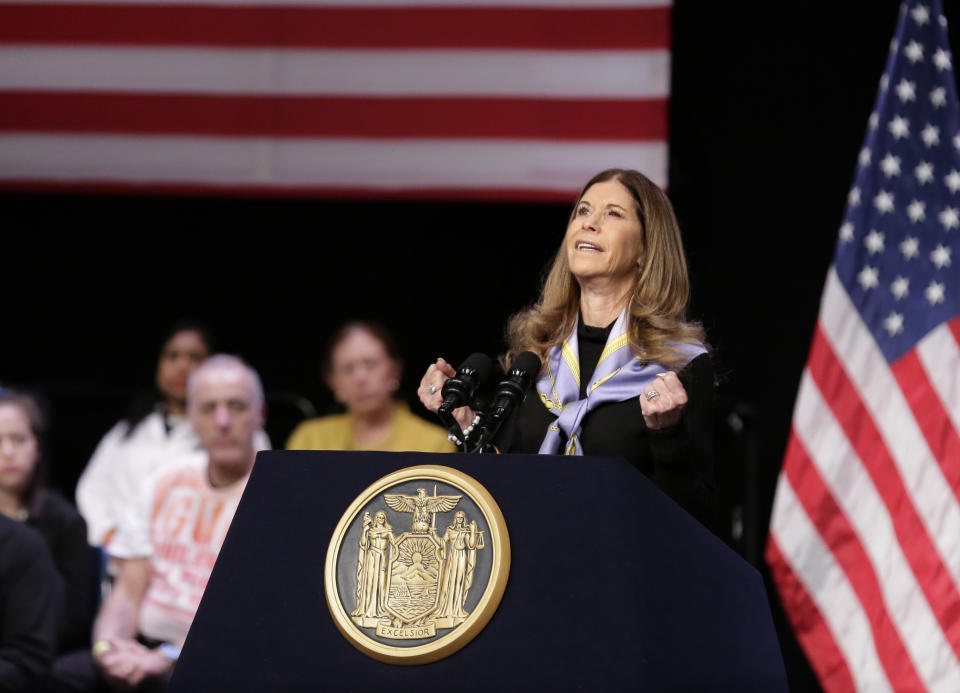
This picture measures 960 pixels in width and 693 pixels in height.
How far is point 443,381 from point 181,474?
207cm

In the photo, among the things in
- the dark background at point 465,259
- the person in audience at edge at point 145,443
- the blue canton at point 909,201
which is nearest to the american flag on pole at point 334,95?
the dark background at point 465,259

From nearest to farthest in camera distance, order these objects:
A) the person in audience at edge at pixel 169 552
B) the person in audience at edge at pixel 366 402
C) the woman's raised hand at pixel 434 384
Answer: the woman's raised hand at pixel 434 384 → the person in audience at edge at pixel 169 552 → the person in audience at edge at pixel 366 402

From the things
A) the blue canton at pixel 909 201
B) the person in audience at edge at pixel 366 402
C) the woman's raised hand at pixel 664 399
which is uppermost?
the blue canton at pixel 909 201

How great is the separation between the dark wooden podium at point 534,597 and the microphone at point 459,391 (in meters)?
0.19

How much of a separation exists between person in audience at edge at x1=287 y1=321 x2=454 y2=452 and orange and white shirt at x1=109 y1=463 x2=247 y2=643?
704mm

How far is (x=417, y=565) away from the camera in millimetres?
1683

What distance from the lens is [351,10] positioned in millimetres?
4922

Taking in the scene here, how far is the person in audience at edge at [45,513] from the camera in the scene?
12.8ft

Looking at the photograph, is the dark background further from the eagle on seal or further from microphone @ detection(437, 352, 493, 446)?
the eagle on seal

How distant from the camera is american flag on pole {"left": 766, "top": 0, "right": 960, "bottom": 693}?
342 cm

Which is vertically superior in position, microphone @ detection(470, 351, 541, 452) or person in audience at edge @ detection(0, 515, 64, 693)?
microphone @ detection(470, 351, 541, 452)

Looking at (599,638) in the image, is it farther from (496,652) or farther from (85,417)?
(85,417)

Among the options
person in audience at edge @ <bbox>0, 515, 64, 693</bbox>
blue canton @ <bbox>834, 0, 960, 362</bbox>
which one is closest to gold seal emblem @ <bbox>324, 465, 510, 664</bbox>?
person in audience at edge @ <bbox>0, 515, 64, 693</bbox>

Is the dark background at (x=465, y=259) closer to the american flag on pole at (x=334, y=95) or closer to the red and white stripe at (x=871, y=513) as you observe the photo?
the american flag on pole at (x=334, y=95)
